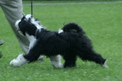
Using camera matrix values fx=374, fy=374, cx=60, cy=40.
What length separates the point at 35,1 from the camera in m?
29.9

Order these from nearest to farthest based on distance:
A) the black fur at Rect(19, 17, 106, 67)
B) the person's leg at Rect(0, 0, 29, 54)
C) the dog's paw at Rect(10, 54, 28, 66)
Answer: the black fur at Rect(19, 17, 106, 67)
the dog's paw at Rect(10, 54, 28, 66)
the person's leg at Rect(0, 0, 29, 54)

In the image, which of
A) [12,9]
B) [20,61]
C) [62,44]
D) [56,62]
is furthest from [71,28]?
[12,9]

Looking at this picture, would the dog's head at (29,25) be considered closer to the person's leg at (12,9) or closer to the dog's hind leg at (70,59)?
the dog's hind leg at (70,59)

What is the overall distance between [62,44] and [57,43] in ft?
0.28

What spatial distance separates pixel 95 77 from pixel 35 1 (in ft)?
80.4

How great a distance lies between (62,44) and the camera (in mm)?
6348

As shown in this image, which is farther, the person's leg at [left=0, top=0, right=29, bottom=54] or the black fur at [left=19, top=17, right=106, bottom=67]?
the person's leg at [left=0, top=0, right=29, bottom=54]

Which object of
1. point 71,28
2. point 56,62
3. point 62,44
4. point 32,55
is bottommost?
point 56,62

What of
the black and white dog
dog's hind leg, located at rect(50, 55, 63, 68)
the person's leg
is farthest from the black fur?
the person's leg

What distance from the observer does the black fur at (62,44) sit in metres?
6.37

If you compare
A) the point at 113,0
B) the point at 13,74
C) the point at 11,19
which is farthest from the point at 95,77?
the point at 113,0

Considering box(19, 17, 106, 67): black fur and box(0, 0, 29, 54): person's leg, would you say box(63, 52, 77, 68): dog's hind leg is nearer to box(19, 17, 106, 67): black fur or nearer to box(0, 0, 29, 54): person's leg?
box(19, 17, 106, 67): black fur

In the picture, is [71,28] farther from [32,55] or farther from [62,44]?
[32,55]

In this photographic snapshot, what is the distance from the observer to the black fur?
6.37 m
